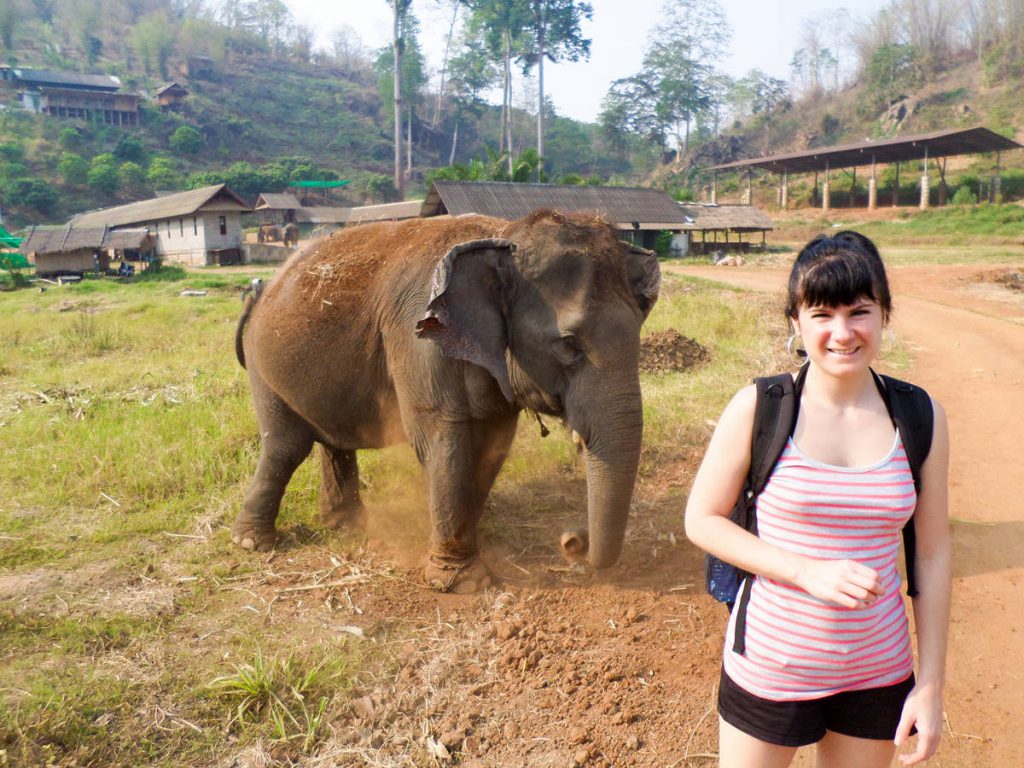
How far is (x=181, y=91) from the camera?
7688 cm

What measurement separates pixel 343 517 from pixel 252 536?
27.6 inches

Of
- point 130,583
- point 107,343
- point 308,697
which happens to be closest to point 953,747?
point 308,697

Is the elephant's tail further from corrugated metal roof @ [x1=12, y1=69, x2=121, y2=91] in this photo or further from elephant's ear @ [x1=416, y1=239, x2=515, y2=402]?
corrugated metal roof @ [x1=12, y1=69, x2=121, y2=91]

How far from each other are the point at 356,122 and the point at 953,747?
3771 inches

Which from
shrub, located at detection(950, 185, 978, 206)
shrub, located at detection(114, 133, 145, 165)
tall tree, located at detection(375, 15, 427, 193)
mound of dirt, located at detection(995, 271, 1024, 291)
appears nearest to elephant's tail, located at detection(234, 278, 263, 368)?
mound of dirt, located at detection(995, 271, 1024, 291)

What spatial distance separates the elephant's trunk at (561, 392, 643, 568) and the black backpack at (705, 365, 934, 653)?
1.67m

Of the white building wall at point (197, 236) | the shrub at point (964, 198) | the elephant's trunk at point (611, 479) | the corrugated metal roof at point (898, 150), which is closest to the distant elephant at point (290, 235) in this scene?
the white building wall at point (197, 236)

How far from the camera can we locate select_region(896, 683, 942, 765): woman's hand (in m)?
1.88

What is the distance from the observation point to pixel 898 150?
141ft

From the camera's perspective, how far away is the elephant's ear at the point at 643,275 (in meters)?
4.25

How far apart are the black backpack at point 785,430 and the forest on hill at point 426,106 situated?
34751mm

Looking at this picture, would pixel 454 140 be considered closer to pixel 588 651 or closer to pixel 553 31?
pixel 553 31

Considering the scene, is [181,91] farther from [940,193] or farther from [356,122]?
[940,193]

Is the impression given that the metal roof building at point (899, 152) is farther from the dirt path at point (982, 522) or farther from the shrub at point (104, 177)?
the shrub at point (104, 177)
